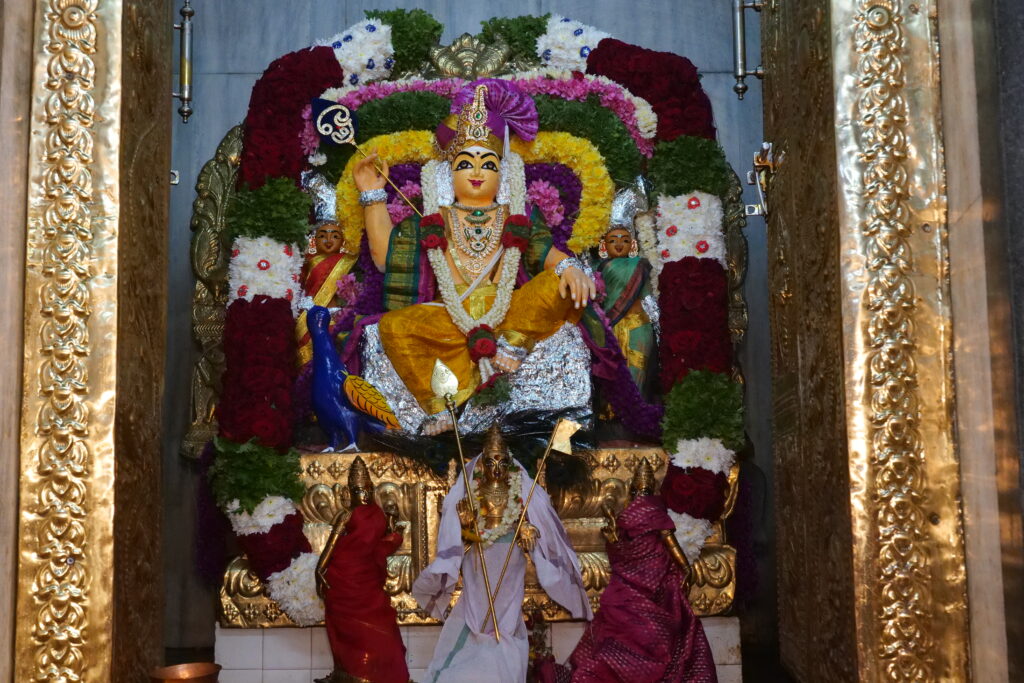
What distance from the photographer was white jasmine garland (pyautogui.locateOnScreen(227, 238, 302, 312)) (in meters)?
5.73

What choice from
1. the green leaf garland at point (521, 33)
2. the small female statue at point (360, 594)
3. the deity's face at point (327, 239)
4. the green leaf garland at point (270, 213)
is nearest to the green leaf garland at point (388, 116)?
the deity's face at point (327, 239)

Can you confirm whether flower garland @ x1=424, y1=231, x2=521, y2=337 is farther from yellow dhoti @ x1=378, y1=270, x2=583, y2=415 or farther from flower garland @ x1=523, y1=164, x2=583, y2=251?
flower garland @ x1=523, y1=164, x2=583, y2=251

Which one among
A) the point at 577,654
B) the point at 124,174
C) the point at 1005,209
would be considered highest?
the point at 124,174

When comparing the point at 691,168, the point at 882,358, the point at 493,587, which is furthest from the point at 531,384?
the point at 882,358

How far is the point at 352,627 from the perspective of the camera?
4.89 m

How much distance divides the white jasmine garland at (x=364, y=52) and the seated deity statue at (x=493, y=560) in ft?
7.19

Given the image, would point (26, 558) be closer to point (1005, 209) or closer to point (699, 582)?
point (699, 582)

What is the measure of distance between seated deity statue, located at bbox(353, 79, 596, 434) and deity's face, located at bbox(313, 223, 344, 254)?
0.17 m

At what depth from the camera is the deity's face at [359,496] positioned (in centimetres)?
511

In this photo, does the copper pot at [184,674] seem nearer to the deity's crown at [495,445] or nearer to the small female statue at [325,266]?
the deity's crown at [495,445]

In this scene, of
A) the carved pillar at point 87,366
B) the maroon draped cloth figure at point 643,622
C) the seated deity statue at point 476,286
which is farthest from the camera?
the seated deity statue at point 476,286

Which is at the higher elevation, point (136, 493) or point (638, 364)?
point (638, 364)

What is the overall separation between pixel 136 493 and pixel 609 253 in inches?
106

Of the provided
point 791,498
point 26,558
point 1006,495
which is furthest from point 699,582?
point 26,558
